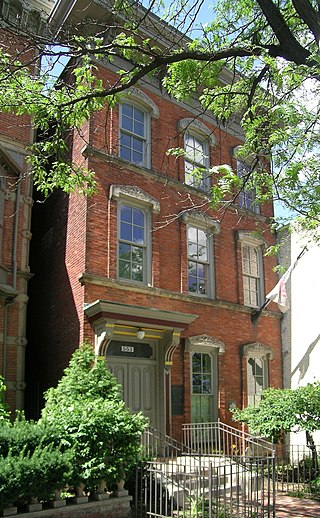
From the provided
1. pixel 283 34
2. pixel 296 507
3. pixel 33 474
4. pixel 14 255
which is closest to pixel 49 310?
pixel 14 255

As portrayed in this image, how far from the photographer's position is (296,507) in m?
10.4

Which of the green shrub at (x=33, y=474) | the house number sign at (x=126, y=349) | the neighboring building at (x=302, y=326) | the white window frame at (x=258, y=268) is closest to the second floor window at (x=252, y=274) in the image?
the white window frame at (x=258, y=268)

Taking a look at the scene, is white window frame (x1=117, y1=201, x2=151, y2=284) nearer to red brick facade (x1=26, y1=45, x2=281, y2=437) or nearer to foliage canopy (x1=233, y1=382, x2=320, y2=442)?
red brick facade (x1=26, y1=45, x2=281, y2=437)

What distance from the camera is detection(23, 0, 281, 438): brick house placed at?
492 inches

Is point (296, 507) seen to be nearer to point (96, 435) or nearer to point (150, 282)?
point (96, 435)

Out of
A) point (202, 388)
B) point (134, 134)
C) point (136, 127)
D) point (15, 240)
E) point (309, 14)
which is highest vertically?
point (136, 127)

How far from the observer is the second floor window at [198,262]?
14.9 meters

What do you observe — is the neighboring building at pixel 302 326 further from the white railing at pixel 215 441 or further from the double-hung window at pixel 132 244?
the double-hung window at pixel 132 244

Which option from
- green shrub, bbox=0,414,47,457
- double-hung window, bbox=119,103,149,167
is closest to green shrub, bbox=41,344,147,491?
green shrub, bbox=0,414,47,457

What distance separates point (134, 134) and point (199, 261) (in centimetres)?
395

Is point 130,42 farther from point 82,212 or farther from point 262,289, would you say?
point 262,289

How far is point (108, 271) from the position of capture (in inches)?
493

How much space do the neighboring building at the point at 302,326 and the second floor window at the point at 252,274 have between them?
1137 millimetres

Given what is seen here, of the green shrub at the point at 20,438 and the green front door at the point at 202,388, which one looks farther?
the green front door at the point at 202,388
